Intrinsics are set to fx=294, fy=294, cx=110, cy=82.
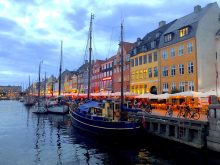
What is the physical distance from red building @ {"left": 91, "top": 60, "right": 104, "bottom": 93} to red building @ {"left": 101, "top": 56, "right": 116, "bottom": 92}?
105 inches

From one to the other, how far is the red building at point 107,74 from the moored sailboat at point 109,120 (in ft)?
156

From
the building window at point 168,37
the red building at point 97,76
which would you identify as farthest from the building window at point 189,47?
the red building at point 97,76

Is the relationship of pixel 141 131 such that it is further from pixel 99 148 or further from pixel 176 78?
pixel 176 78

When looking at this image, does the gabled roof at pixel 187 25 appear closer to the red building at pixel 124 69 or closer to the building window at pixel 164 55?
the building window at pixel 164 55

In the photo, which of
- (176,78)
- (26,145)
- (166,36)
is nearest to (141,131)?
(26,145)

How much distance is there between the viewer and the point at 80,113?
36031mm

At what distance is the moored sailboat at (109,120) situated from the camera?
2806 centimetres

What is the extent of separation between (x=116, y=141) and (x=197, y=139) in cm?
800

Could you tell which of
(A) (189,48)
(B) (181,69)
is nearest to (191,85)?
(B) (181,69)

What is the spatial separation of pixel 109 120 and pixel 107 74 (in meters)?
58.3

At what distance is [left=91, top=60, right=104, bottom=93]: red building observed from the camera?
9475cm

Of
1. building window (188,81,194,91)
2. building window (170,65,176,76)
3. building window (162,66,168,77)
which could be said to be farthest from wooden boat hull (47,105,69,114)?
building window (188,81,194,91)

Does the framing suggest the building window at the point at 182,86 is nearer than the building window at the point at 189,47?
No

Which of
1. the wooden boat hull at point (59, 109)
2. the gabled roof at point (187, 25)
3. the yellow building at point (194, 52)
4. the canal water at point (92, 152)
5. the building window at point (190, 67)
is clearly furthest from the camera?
the wooden boat hull at point (59, 109)
